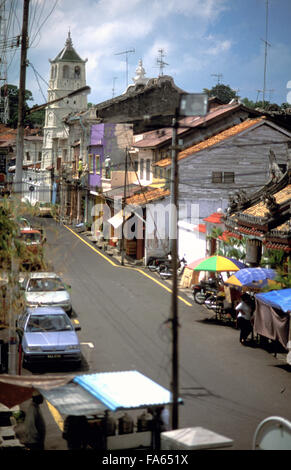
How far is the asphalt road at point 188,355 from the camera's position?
16625 millimetres

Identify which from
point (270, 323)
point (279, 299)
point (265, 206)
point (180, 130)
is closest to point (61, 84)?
point (180, 130)

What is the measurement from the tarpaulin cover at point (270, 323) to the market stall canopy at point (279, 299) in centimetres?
40

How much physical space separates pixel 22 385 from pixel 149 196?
27201mm

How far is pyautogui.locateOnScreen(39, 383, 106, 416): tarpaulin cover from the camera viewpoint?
12320 mm

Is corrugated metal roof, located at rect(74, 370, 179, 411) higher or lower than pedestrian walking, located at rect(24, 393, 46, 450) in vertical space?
higher

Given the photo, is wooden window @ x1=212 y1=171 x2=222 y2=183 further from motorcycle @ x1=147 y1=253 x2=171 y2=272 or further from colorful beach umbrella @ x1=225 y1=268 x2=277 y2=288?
colorful beach umbrella @ x1=225 y1=268 x2=277 y2=288

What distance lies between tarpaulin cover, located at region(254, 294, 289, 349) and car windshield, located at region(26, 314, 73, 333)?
20.3 feet

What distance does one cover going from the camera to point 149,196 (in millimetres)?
40594

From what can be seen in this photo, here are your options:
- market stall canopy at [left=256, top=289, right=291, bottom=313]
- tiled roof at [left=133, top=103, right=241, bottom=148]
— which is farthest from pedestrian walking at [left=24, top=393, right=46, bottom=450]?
tiled roof at [left=133, top=103, right=241, bottom=148]

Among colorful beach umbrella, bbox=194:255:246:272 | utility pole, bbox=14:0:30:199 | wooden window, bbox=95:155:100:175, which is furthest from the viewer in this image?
wooden window, bbox=95:155:100:175

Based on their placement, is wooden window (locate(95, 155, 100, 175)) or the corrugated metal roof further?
wooden window (locate(95, 155, 100, 175))

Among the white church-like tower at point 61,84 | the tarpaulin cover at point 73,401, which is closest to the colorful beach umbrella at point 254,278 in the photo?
the tarpaulin cover at point 73,401

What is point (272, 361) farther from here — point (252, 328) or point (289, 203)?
point (289, 203)

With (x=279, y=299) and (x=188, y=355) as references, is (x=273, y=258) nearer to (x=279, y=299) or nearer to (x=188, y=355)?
(x=279, y=299)
